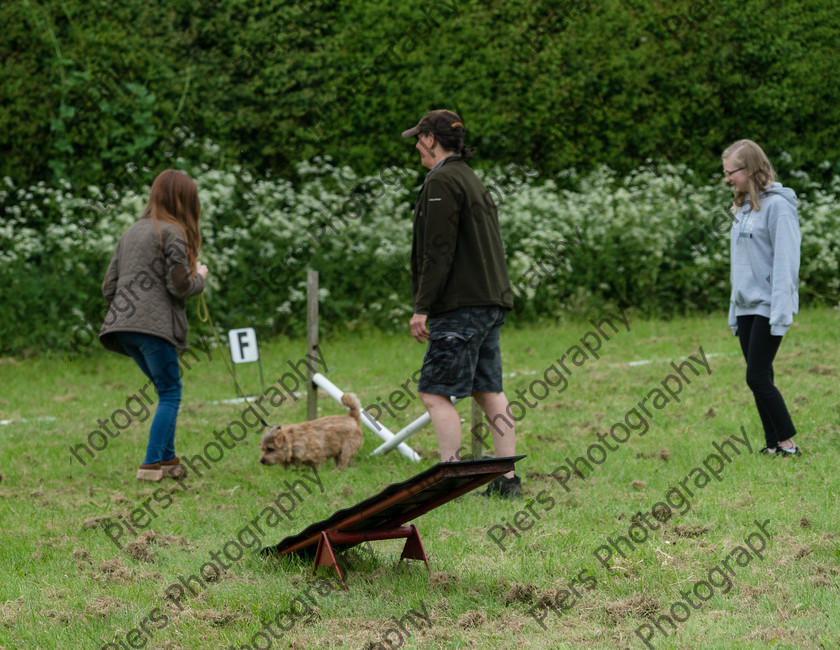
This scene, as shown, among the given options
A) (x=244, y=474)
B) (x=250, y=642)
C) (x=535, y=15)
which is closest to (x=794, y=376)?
(x=244, y=474)

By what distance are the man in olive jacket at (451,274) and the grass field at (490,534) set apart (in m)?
0.69

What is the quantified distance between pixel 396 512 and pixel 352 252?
7636 mm

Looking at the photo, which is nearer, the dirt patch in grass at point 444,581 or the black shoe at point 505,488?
the dirt patch in grass at point 444,581

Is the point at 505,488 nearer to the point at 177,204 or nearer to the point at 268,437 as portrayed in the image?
the point at 268,437

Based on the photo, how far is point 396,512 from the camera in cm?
410

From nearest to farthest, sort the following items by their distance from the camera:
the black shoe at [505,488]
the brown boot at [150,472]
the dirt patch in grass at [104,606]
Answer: the dirt patch in grass at [104,606]
the black shoe at [505,488]
the brown boot at [150,472]

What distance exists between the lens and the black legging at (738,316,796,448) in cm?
567

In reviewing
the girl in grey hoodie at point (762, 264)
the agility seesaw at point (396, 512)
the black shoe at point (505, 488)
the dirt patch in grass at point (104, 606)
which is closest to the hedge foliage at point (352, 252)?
the girl in grey hoodie at point (762, 264)

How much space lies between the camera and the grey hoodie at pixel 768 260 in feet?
18.0

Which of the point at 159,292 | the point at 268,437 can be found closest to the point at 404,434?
the point at 268,437

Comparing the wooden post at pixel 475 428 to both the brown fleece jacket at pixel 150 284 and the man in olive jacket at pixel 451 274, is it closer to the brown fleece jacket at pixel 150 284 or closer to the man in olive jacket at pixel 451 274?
the man in olive jacket at pixel 451 274

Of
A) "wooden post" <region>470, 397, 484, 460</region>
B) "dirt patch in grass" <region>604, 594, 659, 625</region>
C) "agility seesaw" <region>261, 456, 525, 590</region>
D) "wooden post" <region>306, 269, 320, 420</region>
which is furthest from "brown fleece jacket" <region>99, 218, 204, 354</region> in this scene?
"dirt patch in grass" <region>604, 594, 659, 625</region>

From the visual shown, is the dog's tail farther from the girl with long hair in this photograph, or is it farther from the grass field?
the girl with long hair

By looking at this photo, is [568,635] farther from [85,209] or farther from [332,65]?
[332,65]
